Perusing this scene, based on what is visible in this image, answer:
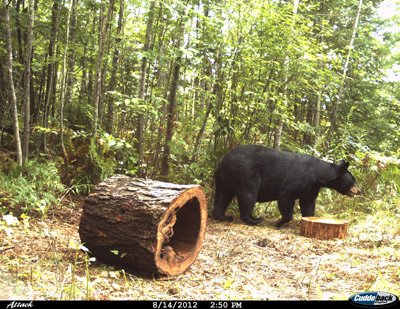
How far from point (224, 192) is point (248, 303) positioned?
159 inches

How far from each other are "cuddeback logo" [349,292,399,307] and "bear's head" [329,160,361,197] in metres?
3.93

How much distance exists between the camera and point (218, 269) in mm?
3801

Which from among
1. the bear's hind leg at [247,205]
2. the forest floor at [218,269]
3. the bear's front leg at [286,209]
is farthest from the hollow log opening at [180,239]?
the bear's front leg at [286,209]

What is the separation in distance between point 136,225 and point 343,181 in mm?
4690

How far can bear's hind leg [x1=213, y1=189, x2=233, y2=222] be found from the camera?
21.8 feet

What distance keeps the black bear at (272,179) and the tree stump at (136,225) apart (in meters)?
2.71

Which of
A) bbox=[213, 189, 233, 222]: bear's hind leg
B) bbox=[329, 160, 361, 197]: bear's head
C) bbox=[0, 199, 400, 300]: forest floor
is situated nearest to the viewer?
bbox=[0, 199, 400, 300]: forest floor

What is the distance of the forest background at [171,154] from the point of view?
318cm

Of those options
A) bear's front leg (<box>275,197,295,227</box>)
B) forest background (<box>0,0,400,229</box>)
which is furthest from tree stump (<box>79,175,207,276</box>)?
bear's front leg (<box>275,197,295,227</box>)

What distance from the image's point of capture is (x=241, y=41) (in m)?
7.10

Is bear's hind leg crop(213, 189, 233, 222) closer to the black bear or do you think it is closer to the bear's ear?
the black bear

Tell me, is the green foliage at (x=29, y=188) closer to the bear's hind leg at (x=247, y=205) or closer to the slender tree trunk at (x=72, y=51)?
the slender tree trunk at (x=72, y=51)

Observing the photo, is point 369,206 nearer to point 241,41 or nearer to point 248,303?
point 241,41

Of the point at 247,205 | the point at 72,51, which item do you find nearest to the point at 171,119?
the point at 247,205
